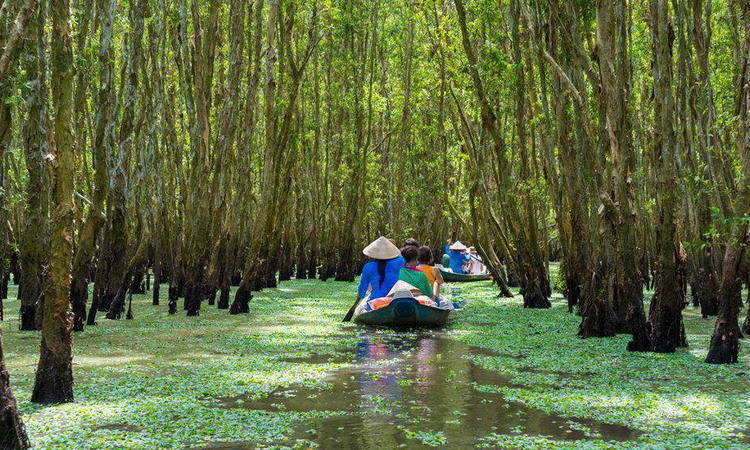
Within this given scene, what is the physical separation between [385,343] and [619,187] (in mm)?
4243

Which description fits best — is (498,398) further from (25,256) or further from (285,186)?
(285,186)

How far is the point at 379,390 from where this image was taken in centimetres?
888

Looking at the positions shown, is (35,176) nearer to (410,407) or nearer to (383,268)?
(383,268)

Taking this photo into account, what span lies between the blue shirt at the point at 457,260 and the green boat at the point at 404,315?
1762cm

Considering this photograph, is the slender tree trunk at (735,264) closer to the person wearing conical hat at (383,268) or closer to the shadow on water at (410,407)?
the shadow on water at (410,407)

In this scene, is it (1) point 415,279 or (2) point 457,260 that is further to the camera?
(2) point 457,260

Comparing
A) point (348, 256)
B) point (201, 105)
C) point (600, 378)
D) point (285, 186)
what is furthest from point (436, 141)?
point (600, 378)

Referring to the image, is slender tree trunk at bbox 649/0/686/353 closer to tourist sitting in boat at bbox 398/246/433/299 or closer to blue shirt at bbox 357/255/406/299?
tourist sitting in boat at bbox 398/246/433/299

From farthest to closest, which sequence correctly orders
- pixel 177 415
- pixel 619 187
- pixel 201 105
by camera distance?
pixel 201 105 < pixel 619 187 < pixel 177 415

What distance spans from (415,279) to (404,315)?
1.14 m

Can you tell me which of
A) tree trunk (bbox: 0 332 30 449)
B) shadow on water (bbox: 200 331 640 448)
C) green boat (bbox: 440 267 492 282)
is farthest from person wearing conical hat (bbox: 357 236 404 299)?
green boat (bbox: 440 267 492 282)

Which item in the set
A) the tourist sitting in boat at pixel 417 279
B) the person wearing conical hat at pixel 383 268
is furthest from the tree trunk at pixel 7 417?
the tourist sitting in boat at pixel 417 279

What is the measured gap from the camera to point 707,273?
1694 centimetres

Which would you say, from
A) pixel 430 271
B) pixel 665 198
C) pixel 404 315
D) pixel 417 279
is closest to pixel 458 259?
pixel 430 271
